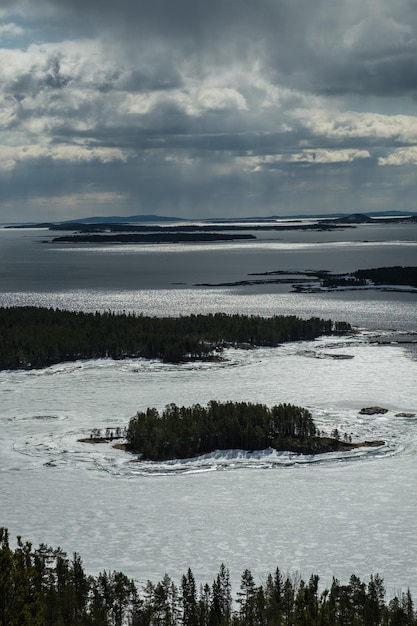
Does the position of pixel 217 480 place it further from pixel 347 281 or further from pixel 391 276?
pixel 391 276

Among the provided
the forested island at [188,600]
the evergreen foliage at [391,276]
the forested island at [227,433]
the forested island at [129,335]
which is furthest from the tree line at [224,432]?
the evergreen foliage at [391,276]

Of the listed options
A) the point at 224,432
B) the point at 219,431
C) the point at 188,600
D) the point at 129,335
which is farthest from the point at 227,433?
the point at 129,335

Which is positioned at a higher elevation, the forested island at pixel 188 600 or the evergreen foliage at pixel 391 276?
the evergreen foliage at pixel 391 276

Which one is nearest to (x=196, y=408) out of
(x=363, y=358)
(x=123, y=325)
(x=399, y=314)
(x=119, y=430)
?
(x=119, y=430)

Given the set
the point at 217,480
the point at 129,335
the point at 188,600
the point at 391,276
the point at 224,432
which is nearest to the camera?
the point at 188,600

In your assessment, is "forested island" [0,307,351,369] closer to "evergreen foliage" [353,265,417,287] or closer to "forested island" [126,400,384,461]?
"forested island" [126,400,384,461]

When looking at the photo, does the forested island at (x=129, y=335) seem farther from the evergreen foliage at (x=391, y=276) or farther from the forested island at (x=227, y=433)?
the evergreen foliage at (x=391, y=276)

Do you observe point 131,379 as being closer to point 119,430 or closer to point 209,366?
point 209,366
